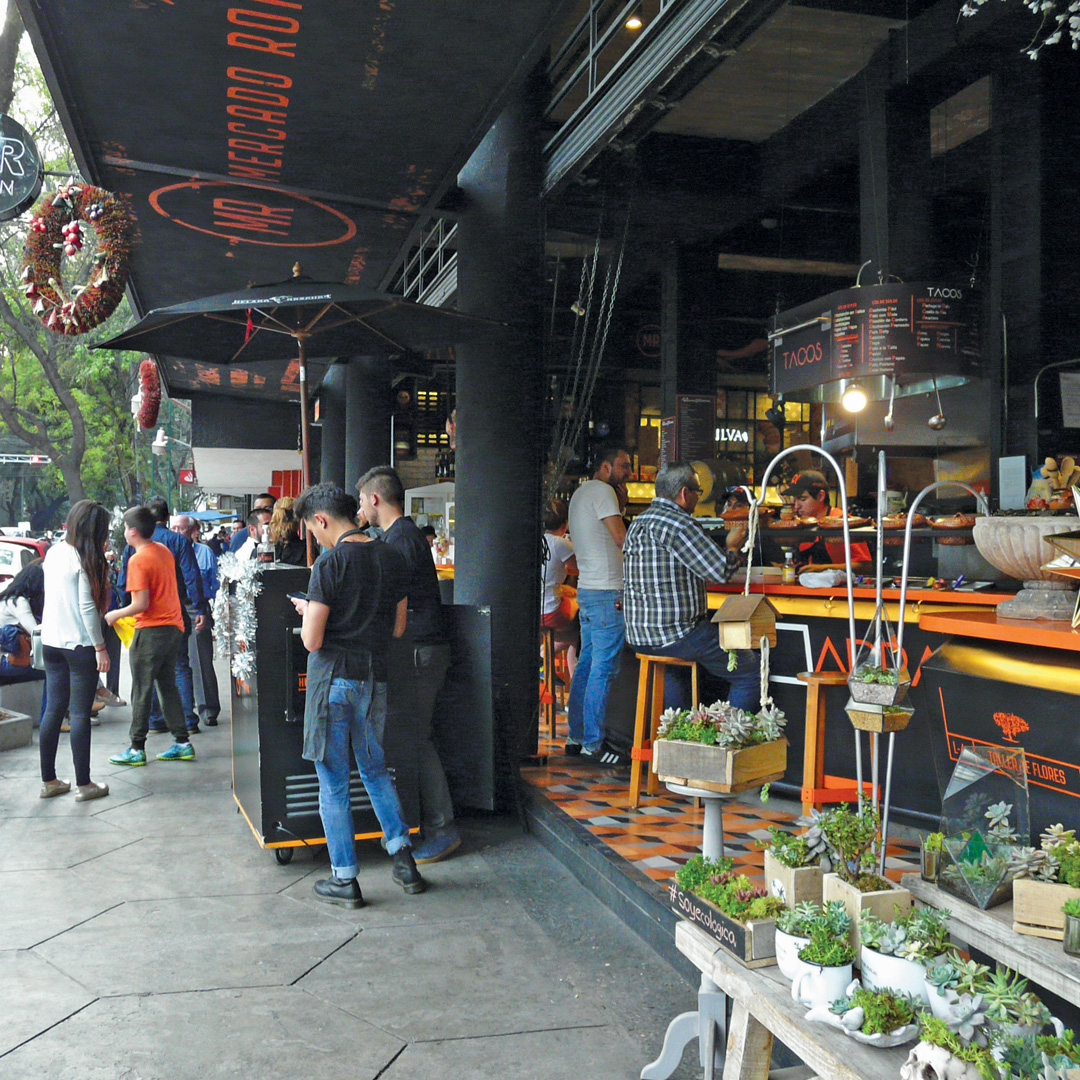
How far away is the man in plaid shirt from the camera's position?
16.8ft

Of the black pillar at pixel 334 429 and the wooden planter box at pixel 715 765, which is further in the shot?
the black pillar at pixel 334 429

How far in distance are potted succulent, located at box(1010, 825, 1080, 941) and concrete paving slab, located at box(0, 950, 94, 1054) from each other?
2.79m

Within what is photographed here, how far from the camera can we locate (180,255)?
720 centimetres

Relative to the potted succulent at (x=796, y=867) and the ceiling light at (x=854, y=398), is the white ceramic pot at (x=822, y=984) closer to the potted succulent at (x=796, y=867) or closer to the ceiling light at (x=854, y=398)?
the potted succulent at (x=796, y=867)

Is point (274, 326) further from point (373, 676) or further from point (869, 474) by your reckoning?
point (869, 474)

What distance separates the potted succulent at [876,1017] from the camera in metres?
2.13

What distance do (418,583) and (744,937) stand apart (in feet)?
9.77

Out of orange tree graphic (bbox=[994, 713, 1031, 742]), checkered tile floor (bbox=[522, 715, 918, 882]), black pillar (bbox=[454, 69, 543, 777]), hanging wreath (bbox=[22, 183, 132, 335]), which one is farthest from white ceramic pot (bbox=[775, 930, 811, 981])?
hanging wreath (bbox=[22, 183, 132, 335])

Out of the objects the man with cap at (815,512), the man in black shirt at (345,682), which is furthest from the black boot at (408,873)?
the man with cap at (815,512)

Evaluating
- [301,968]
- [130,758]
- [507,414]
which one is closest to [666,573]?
[507,414]

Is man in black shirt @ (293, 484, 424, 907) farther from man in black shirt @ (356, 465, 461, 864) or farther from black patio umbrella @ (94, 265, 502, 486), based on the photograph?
black patio umbrella @ (94, 265, 502, 486)

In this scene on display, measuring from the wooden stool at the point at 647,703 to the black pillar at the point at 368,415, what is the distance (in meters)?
7.24

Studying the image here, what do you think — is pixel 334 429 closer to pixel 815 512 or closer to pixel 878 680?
pixel 815 512

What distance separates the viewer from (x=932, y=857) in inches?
106
